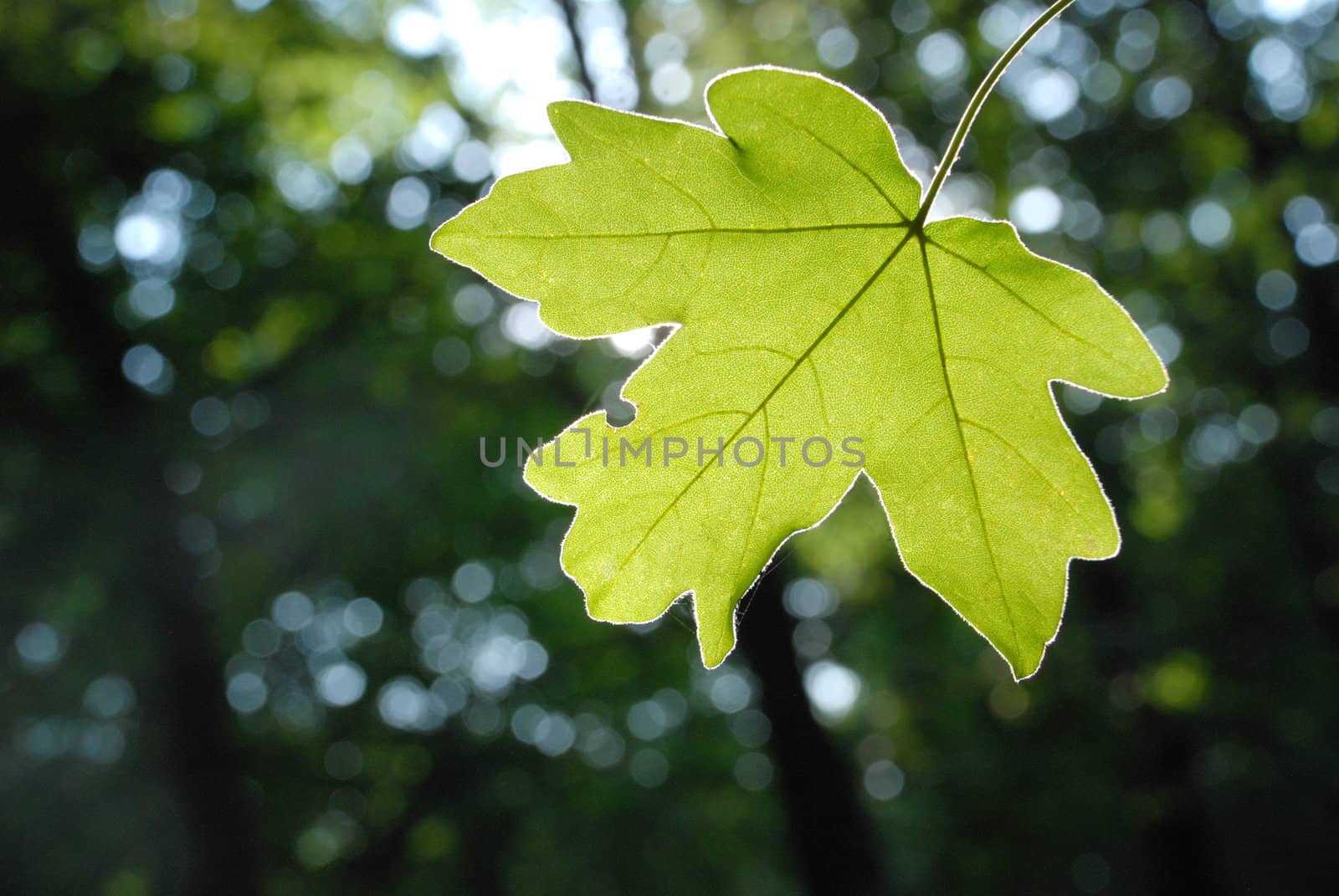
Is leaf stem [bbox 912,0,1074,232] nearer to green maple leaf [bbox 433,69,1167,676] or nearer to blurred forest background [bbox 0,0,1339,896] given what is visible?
green maple leaf [bbox 433,69,1167,676]

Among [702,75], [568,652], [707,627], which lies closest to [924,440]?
[707,627]

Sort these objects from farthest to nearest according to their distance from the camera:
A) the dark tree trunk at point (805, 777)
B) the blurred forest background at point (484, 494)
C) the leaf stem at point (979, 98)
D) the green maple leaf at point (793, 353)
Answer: the blurred forest background at point (484, 494) → the dark tree trunk at point (805, 777) → the green maple leaf at point (793, 353) → the leaf stem at point (979, 98)

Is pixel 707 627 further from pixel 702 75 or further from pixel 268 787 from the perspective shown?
pixel 268 787

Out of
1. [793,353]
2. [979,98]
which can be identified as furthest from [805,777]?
[979,98]

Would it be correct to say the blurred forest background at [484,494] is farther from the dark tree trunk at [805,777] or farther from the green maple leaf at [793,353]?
Answer: the green maple leaf at [793,353]

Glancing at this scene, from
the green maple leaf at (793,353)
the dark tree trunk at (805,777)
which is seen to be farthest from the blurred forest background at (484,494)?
the green maple leaf at (793,353)

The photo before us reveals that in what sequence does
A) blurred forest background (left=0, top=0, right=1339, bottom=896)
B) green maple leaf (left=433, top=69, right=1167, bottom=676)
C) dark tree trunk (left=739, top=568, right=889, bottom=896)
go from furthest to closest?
blurred forest background (left=0, top=0, right=1339, bottom=896)
dark tree trunk (left=739, top=568, right=889, bottom=896)
green maple leaf (left=433, top=69, right=1167, bottom=676)

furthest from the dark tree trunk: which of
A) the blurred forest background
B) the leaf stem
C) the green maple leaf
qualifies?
the leaf stem
